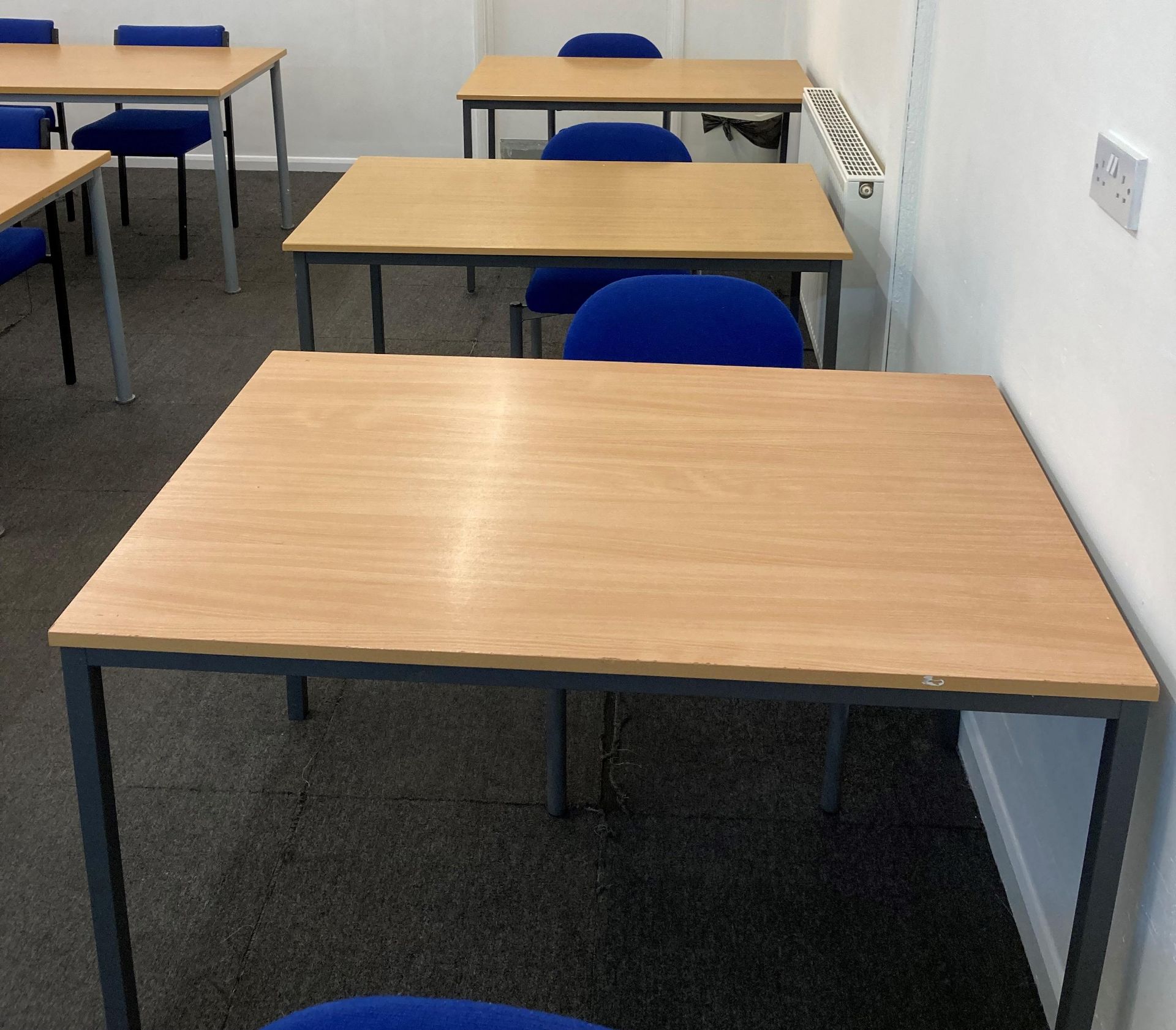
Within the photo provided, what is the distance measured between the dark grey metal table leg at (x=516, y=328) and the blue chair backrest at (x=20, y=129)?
1.44 m

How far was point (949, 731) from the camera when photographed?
2201 mm

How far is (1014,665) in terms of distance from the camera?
123 centimetres

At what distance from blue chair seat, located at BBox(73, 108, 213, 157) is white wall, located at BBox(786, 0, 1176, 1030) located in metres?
3.02

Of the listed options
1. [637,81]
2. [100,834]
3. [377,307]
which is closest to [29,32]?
[637,81]

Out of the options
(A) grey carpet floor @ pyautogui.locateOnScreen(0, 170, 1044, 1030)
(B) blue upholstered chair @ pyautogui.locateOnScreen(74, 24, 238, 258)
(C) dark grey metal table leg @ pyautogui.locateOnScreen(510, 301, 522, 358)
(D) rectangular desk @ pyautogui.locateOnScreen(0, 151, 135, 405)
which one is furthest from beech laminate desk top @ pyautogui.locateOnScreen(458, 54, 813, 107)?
(A) grey carpet floor @ pyautogui.locateOnScreen(0, 170, 1044, 1030)

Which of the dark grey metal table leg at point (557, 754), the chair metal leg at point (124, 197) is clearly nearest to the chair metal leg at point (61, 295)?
the chair metal leg at point (124, 197)

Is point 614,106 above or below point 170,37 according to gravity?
below

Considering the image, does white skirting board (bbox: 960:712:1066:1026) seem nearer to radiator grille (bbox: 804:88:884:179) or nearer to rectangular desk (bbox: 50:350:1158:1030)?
rectangular desk (bbox: 50:350:1158:1030)

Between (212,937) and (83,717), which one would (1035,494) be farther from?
(212,937)

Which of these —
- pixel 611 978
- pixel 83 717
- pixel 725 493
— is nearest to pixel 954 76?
pixel 725 493

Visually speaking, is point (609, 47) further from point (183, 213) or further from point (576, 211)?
point (576, 211)

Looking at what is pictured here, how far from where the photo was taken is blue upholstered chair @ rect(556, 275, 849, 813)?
2064 mm

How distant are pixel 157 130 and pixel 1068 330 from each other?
3838 mm

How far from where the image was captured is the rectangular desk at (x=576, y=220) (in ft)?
8.14
